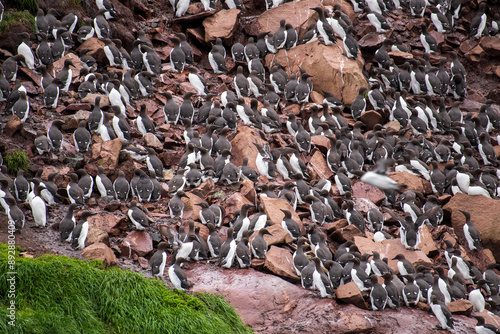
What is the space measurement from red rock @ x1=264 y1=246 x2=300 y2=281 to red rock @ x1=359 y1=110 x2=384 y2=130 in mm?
8086

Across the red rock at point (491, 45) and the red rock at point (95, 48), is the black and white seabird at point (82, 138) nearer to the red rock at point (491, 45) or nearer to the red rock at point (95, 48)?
the red rock at point (95, 48)

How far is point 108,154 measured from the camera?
45.8ft

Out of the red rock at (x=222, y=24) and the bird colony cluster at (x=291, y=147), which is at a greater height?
the red rock at (x=222, y=24)

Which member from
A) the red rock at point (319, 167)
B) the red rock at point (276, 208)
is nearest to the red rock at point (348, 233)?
the red rock at point (276, 208)

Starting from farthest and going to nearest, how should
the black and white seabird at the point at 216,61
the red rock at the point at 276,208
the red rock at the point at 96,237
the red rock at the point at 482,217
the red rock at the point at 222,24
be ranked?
1. the red rock at the point at 222,24
2. the black and white seabird at the point at 216,61
3. the red rock at the point at 482,217
4. the red rock at the point at 276,208
5. the red rock at the point at 96,237

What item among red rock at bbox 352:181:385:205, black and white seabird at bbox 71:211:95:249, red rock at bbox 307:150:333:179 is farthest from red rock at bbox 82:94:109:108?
red rock at bbox 352:181:385:205

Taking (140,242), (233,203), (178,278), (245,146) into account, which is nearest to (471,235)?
(233,203)

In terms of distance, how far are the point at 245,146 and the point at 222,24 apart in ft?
22.4

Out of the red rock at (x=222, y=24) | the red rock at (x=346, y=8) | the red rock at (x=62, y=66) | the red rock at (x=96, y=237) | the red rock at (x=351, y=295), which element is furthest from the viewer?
the red rock at (x=346, y=8)

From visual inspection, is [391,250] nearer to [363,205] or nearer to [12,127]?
[363,205]

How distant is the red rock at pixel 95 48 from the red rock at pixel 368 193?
928 centimetres

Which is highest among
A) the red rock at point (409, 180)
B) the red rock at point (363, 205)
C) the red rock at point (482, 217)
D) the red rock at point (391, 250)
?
the red rock at point (391, 250)

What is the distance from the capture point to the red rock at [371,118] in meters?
18.6

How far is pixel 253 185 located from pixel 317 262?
3.46 meters
